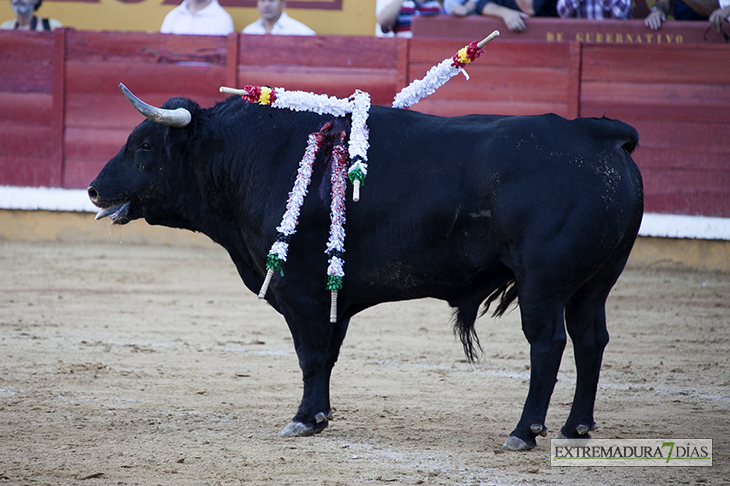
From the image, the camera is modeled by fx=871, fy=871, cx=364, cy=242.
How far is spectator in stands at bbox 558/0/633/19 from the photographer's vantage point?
8.04 metres

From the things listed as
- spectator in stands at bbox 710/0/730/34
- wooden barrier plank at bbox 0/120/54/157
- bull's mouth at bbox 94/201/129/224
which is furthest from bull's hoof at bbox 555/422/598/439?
wooden barrier plank at bbox 0/120/54/157

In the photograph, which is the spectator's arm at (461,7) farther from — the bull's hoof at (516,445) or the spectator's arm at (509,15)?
the bull's hoof at (516,445)

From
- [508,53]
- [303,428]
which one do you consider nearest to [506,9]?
[508,53]

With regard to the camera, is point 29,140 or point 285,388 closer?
point 285,388

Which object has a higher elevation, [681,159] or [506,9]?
[506,9]

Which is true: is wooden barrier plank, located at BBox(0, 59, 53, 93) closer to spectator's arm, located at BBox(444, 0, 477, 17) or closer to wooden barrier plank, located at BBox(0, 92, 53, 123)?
wooden barrier plank, located at BBox(0, 92, 53, 123)

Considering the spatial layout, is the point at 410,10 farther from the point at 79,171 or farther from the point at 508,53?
the point at 79,171

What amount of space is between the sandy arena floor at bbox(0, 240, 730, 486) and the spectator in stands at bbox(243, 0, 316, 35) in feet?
10.1

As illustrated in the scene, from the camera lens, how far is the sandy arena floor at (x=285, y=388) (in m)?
3.01

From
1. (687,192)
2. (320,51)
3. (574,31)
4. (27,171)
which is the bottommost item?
(27,171)

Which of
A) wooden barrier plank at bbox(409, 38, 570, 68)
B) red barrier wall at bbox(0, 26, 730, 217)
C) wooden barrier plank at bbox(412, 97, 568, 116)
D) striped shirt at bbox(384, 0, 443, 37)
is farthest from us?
striped shirt at bbox(384, 0, 443, 37)

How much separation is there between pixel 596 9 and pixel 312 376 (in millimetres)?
5817

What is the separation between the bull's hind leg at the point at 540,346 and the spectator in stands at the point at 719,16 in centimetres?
537

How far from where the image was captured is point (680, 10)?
318 inches
